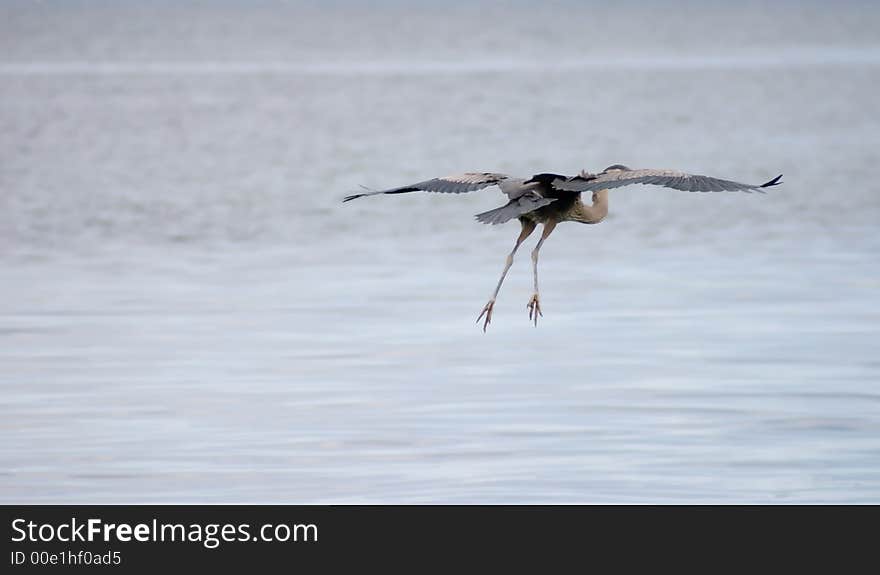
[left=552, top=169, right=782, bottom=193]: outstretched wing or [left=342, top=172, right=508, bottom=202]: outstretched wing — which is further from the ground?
[left=342, top=172, right=508, bottom=202]: outstretched wing

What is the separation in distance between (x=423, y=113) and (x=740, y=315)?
123 feet

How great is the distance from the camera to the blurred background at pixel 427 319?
1552 cm

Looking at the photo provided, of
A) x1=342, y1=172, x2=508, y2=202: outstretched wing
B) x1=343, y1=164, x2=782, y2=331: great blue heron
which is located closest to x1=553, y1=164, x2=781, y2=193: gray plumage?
x1=343, y1=164, x2=782, y2=331: great blue heron

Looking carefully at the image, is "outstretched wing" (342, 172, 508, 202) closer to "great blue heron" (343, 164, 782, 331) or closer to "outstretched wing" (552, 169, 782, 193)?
"great blue heron" (343, 164, 782, 331)

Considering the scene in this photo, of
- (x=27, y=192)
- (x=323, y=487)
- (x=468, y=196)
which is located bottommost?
(x=323, y=487)

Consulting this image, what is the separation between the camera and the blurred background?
1552 centimetres

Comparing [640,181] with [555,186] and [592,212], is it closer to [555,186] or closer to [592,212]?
[555,186]

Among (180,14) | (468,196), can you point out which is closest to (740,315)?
(468,196)

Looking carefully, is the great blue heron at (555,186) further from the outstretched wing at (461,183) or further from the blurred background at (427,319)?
the blurred background at (427,319)

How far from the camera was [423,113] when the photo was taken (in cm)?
5803

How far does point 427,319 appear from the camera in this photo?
833 inches

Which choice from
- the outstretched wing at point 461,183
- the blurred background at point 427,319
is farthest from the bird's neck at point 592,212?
the blurred background at point 427,319

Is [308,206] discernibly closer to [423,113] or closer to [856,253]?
[856,253]

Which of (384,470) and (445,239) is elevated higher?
(445,239)
